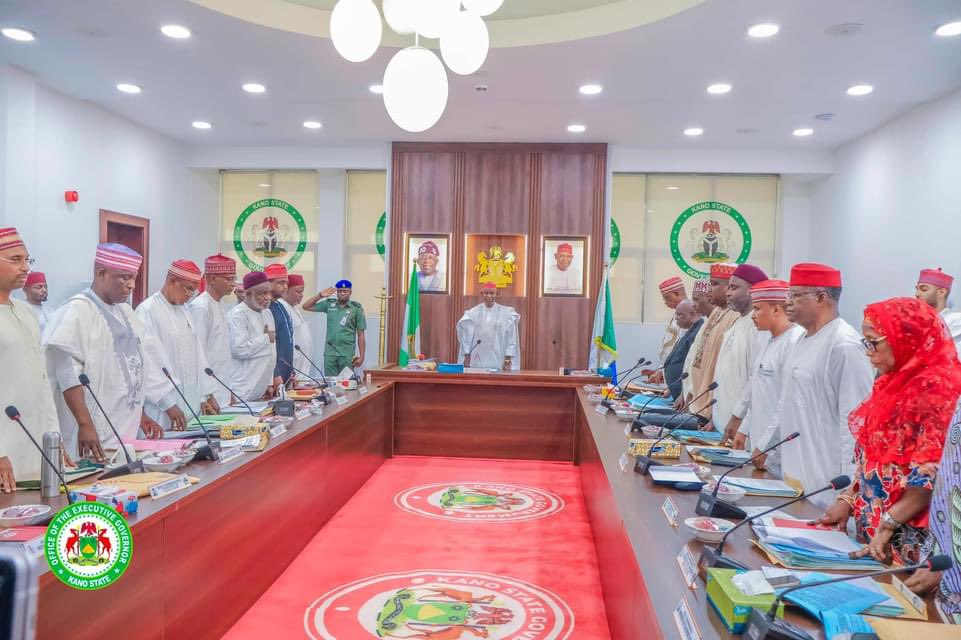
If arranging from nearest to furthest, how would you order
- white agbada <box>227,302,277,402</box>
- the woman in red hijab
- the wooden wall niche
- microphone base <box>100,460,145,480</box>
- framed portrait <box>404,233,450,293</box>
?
the woman in red hijab, microphone base <box>100,460,145,480</box>, white agbada <box>227,302,277,402</box>, the wooden wall niche, framed portrait <box>404,233,450,293</box>

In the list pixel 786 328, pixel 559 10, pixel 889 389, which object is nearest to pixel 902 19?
pixel 559 10

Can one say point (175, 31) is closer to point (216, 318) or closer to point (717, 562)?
point (216, 318)

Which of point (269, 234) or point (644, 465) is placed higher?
point (269, 234)

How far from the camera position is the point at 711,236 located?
868 cm

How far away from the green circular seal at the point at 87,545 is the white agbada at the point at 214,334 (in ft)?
9.48

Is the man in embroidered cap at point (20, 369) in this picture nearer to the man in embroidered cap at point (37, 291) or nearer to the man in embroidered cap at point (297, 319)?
the man in embroidered cap at point (297, 319)

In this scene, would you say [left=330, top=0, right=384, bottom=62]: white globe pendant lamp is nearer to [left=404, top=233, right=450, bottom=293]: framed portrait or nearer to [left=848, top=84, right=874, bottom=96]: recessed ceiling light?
[left=848, top=84, right=874, bottom=96]: recessed ceiling light

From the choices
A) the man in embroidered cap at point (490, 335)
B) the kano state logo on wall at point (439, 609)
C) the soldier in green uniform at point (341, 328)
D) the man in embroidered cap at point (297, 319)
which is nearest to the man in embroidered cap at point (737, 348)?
the kano state logo on wall at point (439, 609)

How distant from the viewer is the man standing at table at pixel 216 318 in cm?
429

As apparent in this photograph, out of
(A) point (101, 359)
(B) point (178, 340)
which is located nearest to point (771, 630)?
(A) point (101, 359)

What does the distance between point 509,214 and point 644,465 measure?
5.79m

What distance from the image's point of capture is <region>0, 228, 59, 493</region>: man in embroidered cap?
2268 mm

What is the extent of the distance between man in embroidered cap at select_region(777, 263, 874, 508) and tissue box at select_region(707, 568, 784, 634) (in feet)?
3.59

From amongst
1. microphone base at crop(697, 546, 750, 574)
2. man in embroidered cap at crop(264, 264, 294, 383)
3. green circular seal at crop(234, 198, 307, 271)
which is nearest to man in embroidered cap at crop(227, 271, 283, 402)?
man in embroidered cap at crop(264, 264, 294, 383)
